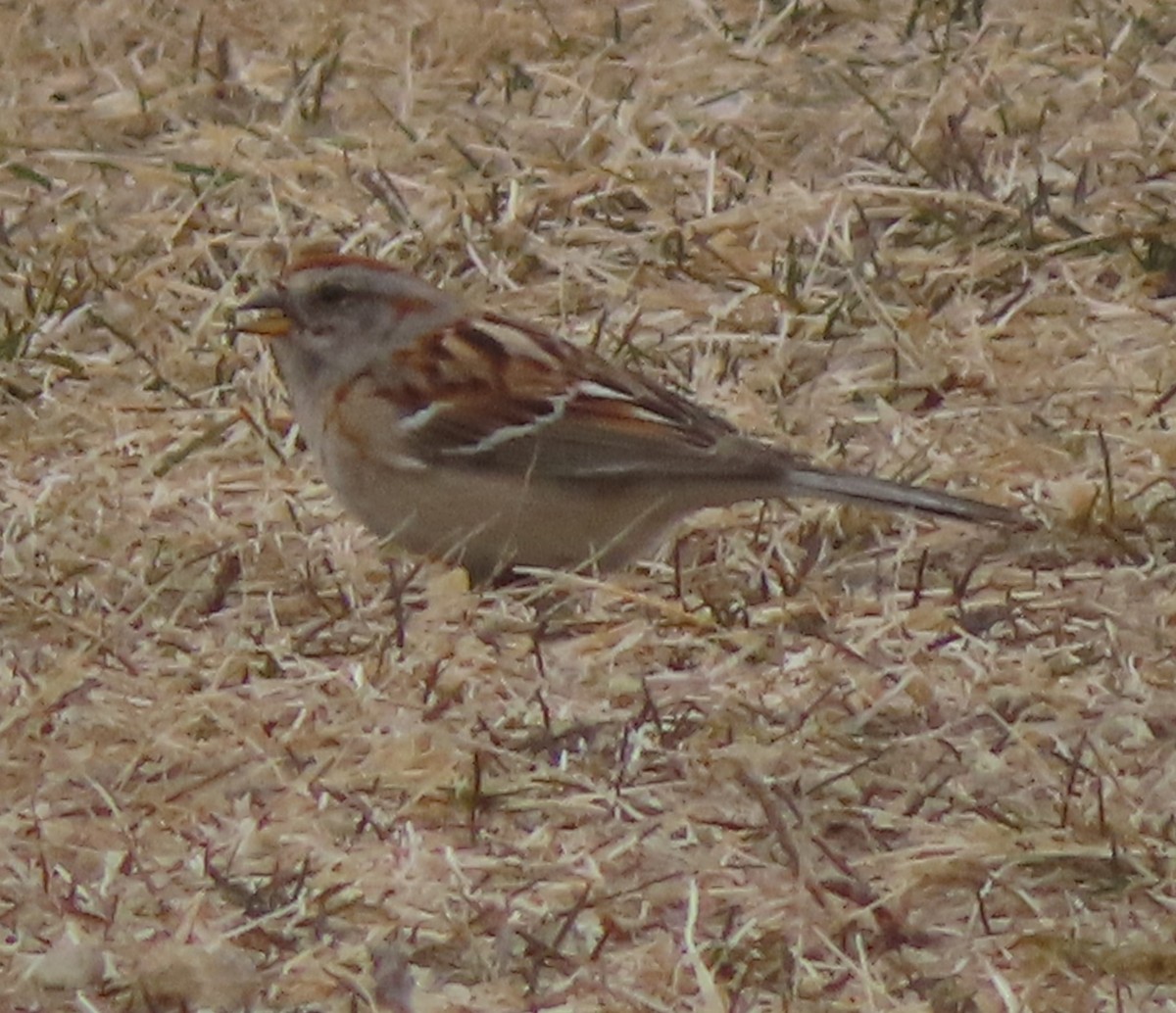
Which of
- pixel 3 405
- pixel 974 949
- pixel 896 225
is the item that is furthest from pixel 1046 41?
Result: pixel 974 949

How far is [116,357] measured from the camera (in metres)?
6.26

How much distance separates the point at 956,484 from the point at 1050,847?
1.56 m

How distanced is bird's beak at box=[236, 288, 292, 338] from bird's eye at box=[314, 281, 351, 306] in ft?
0.26

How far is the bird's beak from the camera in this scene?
18.5ft

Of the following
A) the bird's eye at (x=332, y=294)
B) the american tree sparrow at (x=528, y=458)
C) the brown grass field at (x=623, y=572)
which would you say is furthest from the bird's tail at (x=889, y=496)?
the bird's eye at (x=332, y=294)

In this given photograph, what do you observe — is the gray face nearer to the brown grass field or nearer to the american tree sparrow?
the american tree sparrow

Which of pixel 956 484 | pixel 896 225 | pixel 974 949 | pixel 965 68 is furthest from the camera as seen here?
pixel 965 68

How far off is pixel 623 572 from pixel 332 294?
80 centimetres

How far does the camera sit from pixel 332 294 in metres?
5.64

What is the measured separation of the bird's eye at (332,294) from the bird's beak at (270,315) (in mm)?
79

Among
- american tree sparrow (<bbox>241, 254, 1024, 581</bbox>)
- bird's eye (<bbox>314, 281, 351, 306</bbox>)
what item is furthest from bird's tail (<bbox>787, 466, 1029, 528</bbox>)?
bird's eye (<bbox>314, 281, 351, 306</bbox>)

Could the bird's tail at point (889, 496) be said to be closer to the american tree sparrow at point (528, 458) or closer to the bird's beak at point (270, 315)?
the american tree sparrow at point (528, 458)

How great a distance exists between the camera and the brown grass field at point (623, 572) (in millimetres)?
3986

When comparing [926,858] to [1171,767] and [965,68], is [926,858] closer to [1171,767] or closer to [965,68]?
[1171,767]
